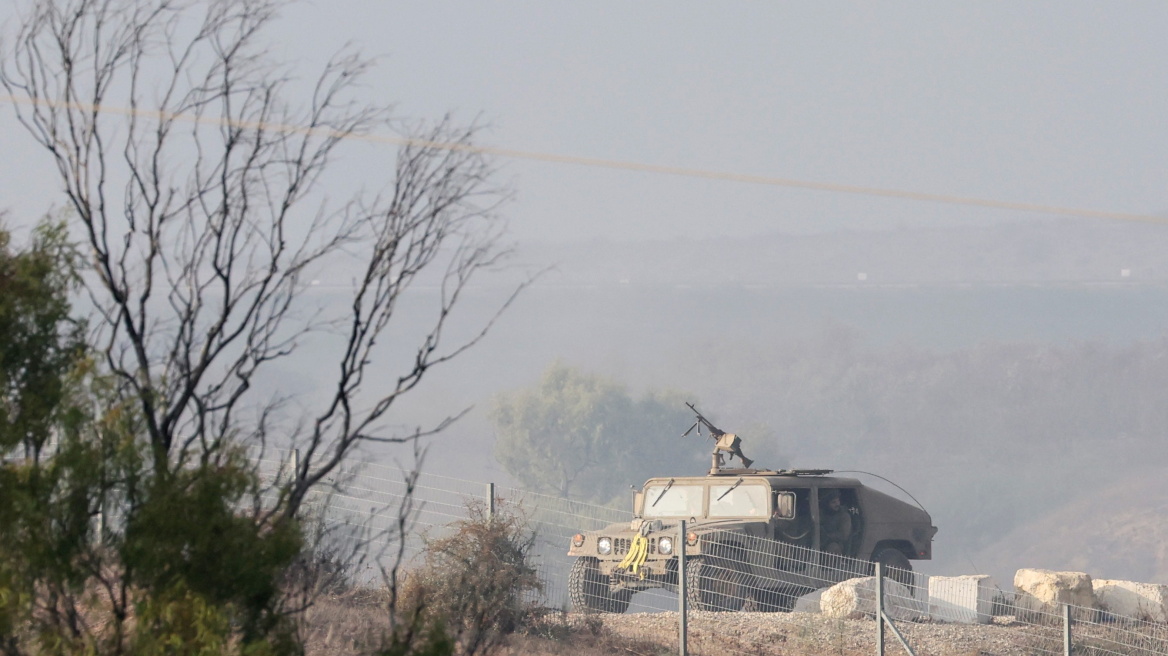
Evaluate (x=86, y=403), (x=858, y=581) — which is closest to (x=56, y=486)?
(x=86, y=403)

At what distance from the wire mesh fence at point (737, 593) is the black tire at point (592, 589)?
0.04ft

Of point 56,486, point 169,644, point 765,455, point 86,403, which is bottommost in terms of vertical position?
point 169,644

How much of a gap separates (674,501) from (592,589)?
1507mm

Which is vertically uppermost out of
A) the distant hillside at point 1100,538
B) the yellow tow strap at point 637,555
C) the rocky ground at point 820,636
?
the distant hillside at point 1100,538

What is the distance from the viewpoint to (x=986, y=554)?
3716 inches

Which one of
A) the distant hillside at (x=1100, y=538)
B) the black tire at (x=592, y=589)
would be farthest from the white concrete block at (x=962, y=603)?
the distant hillside at (x=1100, y=538)

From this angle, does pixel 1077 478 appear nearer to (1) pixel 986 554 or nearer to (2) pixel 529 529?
(1) pixel 986 554

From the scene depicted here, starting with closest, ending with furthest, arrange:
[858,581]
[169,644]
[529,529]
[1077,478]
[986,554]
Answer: [169,644]
[529,529]
[858,581]
[986,554]
[1077,478]

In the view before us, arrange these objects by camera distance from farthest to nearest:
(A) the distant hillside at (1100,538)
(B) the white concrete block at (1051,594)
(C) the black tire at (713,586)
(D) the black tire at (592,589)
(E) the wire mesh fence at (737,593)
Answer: (A) the distant hillside at (1100,538)
(D) the black tire at (592,589)
(B) the white concrete block at (1051,594)
(C) the black tire at (713,586)
(E) the wire mesh fence at (737,593)

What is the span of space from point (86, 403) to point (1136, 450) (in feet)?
360

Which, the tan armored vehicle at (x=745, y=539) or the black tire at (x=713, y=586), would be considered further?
the tan armored vehicle at (x=745, y=539)

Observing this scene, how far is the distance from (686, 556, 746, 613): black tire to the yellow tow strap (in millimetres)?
657

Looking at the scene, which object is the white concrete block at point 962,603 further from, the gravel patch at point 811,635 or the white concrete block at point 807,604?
the white concrete block at point 807,604

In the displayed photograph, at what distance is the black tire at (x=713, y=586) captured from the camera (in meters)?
13.5
